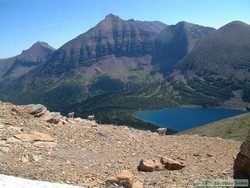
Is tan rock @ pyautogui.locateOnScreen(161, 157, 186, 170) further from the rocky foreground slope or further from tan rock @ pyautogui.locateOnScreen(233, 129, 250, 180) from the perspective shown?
tan rock @ pyautogui.locateOnScreen(233, 129, 250, 180)

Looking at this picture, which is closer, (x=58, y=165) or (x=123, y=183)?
(x=123, y=183)

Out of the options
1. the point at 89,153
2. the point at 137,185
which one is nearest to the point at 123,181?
the point at 137,185

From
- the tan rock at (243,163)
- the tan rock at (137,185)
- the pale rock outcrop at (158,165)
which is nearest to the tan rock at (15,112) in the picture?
the pale rock outcrop at (158,165)

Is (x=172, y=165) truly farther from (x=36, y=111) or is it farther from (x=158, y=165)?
(x=36, y=111)

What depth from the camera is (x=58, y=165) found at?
19.3 metres

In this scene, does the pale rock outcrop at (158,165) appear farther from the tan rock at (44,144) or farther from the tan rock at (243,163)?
the tan rock at (44,144)

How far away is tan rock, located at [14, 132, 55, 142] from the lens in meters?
22.7

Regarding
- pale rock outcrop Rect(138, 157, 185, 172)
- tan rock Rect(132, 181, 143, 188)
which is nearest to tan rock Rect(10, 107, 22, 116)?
pale rock outcrop Rect(138, 157, 185, 172)

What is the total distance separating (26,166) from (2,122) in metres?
7.09

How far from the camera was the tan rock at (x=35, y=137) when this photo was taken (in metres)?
22.7

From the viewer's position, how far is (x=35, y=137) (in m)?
23.3

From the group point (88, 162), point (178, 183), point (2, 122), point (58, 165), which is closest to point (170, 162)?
point (178, 183)

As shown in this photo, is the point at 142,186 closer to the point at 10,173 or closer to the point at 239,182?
the point at 239,182

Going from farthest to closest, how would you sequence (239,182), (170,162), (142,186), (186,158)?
(186,158) < (170,162) < (142,186) < (239,182)
